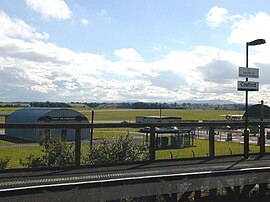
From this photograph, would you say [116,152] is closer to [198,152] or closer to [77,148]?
[77,148]

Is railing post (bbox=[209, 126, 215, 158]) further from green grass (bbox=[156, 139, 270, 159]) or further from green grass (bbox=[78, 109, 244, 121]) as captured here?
green grass (bbox=[78, 109, 244, 121])

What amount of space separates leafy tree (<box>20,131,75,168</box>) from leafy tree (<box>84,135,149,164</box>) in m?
0.52

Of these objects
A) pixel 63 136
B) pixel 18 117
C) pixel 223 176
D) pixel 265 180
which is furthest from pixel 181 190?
pixel 18 117

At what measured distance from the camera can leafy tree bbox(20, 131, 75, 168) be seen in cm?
1024

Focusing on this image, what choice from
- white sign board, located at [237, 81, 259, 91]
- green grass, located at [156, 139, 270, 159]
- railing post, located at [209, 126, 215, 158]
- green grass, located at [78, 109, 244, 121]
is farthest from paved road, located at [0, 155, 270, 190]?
green grass, located at [78, 109, 244, 121]

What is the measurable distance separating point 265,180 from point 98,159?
4.18 metres

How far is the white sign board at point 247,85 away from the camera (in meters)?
14.1

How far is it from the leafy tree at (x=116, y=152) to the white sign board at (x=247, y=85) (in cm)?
434

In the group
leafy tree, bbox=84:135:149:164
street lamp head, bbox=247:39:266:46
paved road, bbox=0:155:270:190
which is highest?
street lamp head, bbox=247:39:266:46

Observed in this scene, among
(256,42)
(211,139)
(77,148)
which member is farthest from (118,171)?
(256,42)

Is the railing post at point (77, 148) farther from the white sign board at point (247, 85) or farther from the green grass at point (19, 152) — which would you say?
the white sign board at point (247, 85)

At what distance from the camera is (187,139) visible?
37.8 m

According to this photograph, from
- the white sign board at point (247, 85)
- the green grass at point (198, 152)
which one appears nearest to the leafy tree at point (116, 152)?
the green grass at point (198, 152)

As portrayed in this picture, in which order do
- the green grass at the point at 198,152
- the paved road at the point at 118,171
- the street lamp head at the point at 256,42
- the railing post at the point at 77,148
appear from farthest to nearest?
the street lamp head at the point at 256,42
the green grass at the point at 198,152
the railing post at the point at 77,148
the paved road at the point at 118,171
